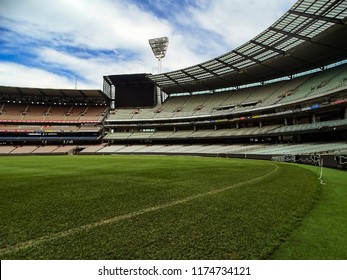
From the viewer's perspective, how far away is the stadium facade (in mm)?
35562

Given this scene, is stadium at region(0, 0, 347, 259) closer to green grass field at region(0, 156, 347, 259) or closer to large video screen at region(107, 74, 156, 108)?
green grass field at region(0, 156, 347, 259)

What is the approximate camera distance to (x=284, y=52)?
43031mm

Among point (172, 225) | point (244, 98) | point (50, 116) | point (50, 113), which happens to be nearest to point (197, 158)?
point (244, 98)

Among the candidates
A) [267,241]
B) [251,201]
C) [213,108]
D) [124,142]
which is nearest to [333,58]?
[213,108]

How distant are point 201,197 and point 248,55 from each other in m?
45.5

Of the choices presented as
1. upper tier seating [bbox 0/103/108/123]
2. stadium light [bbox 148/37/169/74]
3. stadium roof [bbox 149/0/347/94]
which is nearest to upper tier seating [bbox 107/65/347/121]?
stadium roof [bbox 149/0/347/94]

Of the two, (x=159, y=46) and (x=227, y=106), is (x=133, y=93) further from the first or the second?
(x=227, y=106)

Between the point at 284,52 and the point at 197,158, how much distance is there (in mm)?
27132

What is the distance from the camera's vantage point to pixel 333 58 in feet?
144

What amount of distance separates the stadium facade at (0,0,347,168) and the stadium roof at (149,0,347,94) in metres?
0.16

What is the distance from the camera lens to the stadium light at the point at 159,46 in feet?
217

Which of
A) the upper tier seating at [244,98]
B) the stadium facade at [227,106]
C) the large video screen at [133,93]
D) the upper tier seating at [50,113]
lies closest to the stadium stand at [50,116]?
the upper tier seating at [50,113]

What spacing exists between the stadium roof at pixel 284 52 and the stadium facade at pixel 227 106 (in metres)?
0.16

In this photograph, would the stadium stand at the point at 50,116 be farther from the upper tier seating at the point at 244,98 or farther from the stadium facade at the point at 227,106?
the upper tier seating at the point at 244,98
